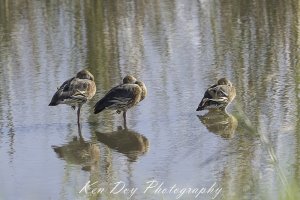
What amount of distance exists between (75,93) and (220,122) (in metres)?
1.68

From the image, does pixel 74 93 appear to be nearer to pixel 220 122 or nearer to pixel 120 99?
pixel 120 99

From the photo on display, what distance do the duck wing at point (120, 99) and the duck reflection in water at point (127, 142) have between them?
0.95 ft

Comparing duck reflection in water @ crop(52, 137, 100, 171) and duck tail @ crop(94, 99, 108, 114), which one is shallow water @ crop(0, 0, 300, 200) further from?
duck tail @ crop(94, 99, 108, 114)

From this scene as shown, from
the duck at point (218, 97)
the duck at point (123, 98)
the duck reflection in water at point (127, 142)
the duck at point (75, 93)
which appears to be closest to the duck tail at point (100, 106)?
the duck at point (123, 98)

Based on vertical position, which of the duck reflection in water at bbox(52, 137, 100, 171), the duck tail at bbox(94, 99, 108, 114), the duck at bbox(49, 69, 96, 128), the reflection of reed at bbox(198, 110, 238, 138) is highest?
the duck at bbox(49, 69, 96, 128)

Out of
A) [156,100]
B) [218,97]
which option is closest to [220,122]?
[218,97]

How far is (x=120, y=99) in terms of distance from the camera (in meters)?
11.2

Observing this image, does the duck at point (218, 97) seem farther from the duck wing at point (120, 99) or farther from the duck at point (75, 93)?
the duck at point (75, 93)

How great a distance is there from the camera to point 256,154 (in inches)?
368

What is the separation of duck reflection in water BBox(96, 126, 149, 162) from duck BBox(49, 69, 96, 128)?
595mm

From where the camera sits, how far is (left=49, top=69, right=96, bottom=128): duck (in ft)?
36.7

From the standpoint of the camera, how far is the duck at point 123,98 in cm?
1119

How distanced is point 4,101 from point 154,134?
8.86ft

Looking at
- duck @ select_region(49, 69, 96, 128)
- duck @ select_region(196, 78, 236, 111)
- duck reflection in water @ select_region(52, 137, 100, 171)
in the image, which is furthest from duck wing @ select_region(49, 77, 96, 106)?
duck @ select_region(196, 78, 236, 111)
